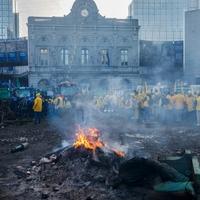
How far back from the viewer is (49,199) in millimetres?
8586

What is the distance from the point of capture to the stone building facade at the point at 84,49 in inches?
1962

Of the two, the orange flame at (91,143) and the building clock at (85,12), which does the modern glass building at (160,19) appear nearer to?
the building clock at (85,12)

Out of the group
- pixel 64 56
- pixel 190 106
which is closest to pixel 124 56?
pixel 64 56

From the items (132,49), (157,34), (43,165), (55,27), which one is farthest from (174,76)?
(157,34)

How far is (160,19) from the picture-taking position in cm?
11106

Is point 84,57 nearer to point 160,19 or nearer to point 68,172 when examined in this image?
point 68,172

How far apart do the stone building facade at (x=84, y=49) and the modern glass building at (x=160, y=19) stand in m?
59.0

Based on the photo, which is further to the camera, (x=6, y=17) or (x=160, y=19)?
(x=160, y=19)

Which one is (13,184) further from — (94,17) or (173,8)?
(173,8)

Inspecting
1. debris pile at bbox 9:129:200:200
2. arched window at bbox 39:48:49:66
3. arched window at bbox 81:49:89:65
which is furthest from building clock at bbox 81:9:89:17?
debris pile at bbox 9:129:200:200

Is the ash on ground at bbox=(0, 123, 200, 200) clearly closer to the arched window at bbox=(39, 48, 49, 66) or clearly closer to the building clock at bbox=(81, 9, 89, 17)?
the arched window at bbox=(39, 48, 49, 66)

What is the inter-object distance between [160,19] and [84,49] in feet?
214

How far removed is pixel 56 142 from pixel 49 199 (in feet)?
25.6

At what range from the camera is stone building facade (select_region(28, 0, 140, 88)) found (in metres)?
49.8
